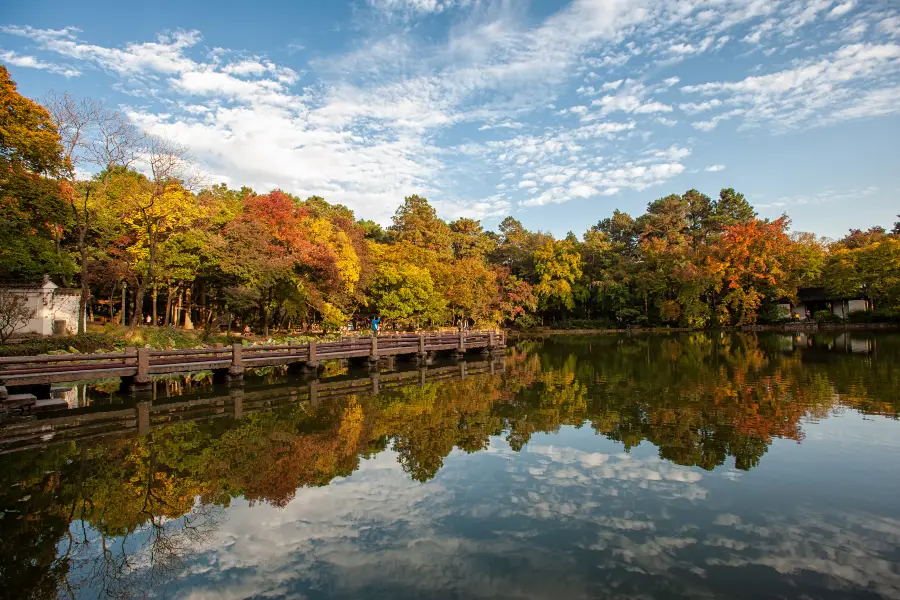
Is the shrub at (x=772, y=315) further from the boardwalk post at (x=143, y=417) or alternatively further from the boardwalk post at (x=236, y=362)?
the boardwalk post at (x=143, y=417)

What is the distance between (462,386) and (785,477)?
1147 cm

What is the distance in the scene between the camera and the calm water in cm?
482

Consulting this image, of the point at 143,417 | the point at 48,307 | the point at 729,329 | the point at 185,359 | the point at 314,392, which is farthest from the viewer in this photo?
the point at 729,329

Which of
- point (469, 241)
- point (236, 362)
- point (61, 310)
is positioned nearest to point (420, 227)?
point (469, 241)

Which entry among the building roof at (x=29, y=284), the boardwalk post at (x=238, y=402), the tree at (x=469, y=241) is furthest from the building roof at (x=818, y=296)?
the building roof at (x=29, y=284)

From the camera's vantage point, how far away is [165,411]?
41.7 ft

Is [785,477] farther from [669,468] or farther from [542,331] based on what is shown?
[542,331]

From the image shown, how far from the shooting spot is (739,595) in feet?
14.5

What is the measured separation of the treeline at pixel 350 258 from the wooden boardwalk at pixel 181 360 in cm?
650

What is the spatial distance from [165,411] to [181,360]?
156 inches

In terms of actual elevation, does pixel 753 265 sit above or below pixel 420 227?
below

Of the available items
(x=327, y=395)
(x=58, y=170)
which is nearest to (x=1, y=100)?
(x=58, y=170)

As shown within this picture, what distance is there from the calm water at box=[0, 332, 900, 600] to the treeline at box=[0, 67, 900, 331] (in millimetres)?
16817

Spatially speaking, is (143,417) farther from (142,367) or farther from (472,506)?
(472,506)
